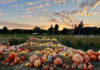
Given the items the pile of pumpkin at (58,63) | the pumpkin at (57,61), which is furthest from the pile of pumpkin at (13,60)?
the pumpkin at (57,61)

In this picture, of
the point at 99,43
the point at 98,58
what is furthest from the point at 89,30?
the point at 98,58

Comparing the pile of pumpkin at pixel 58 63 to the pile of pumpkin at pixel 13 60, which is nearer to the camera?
the pile of pumpkin at pixel 58 63

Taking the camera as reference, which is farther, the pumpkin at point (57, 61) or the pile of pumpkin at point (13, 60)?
the pile of pumpkin at point (13, 60)

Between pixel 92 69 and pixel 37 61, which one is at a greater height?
pixel 37 61

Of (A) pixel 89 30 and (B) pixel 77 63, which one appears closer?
(B) pixel 77 63

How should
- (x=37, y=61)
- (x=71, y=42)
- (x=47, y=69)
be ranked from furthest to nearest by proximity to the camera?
(x=71, y=42) → (x=37, y=61) → (x=47, y=69)

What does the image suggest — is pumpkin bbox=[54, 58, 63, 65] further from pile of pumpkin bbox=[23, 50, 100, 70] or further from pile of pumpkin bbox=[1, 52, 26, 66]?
pile of pumpkin bbox=[1, 52, 26, 66]

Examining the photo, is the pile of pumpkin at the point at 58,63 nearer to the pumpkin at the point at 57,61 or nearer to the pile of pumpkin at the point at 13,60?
the pumpkin at the point at 57,61

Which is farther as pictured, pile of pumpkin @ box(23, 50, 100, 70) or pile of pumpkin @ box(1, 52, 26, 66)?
pile of pumpkin @ box(1, 52, 26, 66)

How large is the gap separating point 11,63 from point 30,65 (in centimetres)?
83

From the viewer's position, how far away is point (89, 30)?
120 feet

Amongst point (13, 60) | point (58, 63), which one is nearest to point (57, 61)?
point (58, 63)

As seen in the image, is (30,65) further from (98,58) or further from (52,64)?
(98,58)

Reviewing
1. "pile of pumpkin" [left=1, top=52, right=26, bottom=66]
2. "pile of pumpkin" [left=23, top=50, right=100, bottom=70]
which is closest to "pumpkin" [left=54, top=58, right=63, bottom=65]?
"pile of pumpkin" [left=23, top=50, right=100, bottom=70]
